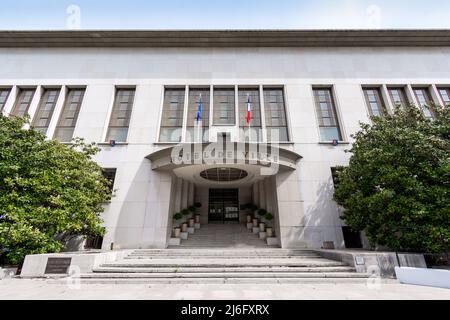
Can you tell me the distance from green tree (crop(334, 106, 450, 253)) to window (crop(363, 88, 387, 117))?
5.82m

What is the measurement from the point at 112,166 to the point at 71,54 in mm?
11690

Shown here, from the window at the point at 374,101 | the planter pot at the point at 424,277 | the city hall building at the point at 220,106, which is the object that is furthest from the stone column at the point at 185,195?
the window at the point at 374,101

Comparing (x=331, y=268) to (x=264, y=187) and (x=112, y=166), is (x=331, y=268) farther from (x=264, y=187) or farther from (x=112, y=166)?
(x=112, y=166)

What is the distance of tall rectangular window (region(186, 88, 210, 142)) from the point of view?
14.8m

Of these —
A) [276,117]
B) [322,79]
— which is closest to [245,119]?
[276,117]

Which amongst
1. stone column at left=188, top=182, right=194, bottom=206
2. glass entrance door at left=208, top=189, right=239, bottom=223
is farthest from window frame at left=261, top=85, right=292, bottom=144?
stone column at left=188, top=182, right=194, bottom=206

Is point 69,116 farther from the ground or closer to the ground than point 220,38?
closer to the ground

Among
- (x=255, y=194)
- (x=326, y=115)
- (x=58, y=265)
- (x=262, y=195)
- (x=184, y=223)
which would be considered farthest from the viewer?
(x=255, y=194)

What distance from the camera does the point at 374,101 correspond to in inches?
629

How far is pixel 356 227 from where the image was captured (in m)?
10.5

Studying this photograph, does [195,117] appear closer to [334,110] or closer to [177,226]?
[177,226]

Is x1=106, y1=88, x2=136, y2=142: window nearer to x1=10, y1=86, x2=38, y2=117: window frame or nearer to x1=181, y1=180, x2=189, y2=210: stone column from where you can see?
x1=181, y1=180, x2=189, y2=210: stone column

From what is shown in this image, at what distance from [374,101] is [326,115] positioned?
420cm

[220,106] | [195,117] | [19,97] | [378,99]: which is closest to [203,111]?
[195,117]
